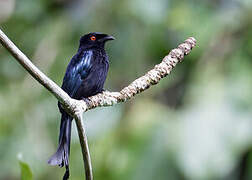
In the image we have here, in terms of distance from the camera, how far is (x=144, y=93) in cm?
634

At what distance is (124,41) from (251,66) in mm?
1546

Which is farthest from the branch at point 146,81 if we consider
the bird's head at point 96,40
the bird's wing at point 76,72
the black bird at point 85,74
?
the bird's head at point 96,40

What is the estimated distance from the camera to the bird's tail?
9.90ft

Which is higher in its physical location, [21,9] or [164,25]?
[21,9]

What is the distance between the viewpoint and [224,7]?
674cm

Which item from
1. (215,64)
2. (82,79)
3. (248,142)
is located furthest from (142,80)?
(215,64)

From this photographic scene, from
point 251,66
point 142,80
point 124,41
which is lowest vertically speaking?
point 142,80

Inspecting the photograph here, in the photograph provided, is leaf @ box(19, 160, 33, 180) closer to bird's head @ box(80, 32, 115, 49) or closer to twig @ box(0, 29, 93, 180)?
twig @ box(0, 29, 93, 180)

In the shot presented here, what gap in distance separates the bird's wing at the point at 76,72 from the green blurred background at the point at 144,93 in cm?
163

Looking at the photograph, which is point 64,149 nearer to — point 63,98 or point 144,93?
point 63,98

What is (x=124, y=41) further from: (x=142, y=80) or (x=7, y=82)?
(x=142, y=80)

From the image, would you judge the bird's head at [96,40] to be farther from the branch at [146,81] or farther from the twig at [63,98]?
the twig at [63,98]

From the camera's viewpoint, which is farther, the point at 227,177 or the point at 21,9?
the point at 21,9

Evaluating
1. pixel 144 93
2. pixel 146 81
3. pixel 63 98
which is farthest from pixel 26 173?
pixel 144 93
